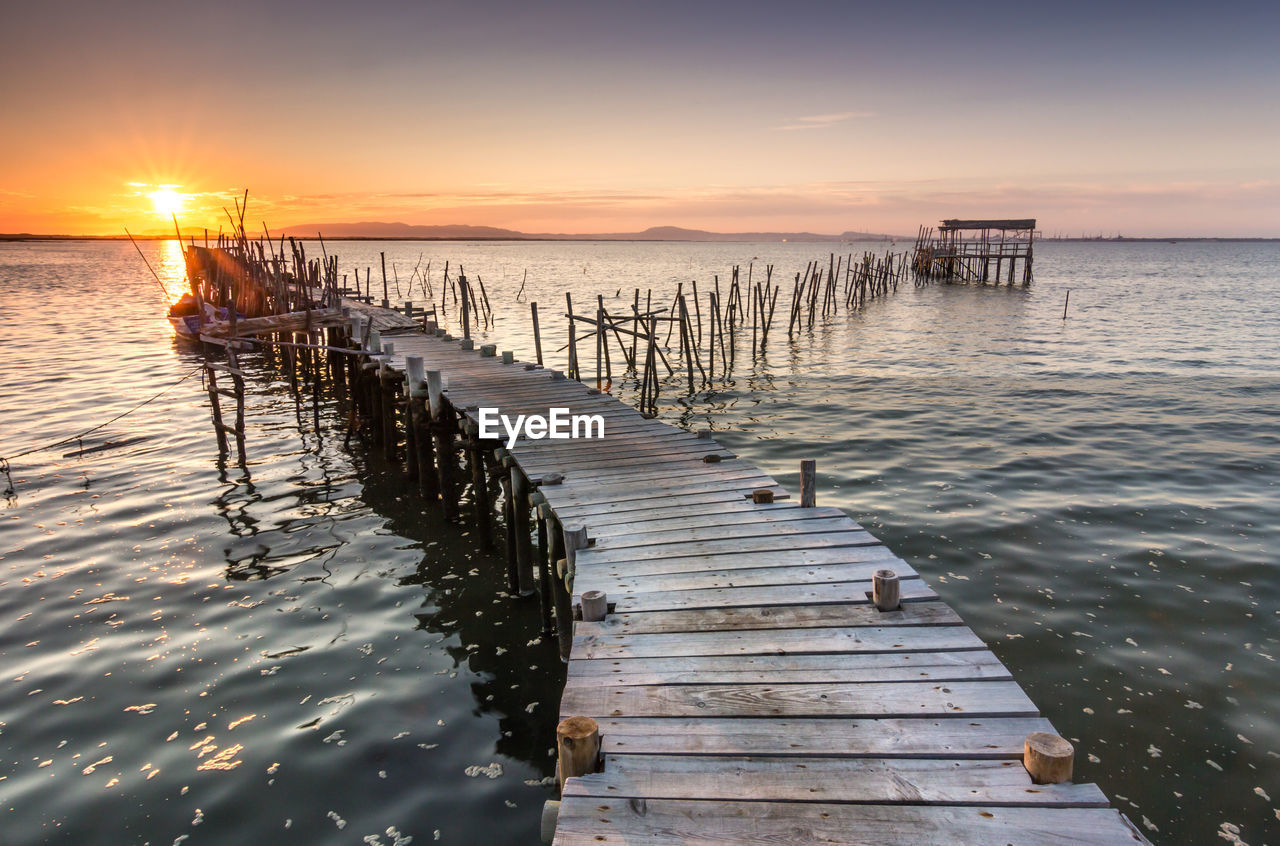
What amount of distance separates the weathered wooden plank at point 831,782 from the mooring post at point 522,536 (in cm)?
560

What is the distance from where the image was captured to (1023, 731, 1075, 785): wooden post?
12.5 feet

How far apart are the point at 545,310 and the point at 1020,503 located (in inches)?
1542

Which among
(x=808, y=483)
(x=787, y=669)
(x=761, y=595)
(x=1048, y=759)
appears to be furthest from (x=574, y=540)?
(x=1048, y=759)

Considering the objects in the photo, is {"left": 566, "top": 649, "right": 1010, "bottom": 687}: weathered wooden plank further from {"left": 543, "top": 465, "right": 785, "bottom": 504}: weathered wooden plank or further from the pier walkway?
{"left": 543, "top": 465, "right": 785, "bottom": 504}: weathered wooden plank

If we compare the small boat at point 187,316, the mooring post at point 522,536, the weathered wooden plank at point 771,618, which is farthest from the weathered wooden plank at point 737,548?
the small boat at point 187,316

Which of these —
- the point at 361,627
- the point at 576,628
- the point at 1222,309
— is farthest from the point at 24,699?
the point at 1222,309

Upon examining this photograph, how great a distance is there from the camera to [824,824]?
368 centimetres

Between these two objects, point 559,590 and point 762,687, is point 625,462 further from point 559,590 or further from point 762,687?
point 762,687

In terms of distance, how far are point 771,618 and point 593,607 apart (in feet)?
4.85

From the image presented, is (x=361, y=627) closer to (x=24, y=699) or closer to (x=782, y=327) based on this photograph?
(x=24, y=699)

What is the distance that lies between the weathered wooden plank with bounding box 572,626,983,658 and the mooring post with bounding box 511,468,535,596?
4122 millimetres

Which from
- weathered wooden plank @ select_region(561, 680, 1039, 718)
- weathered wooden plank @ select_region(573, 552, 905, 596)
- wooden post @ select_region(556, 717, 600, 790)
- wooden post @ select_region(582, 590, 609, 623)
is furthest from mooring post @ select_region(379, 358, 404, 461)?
wooden post @ select_region(556, 717, 600, 790)

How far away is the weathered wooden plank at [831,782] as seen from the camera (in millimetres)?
3807

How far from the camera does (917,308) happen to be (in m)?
46.3
